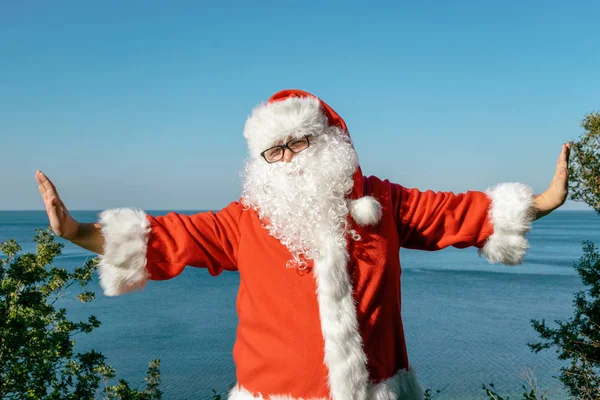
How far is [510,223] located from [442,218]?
0.26 m

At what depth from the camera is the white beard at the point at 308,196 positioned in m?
1.91

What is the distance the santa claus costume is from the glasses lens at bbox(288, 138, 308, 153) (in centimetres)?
3

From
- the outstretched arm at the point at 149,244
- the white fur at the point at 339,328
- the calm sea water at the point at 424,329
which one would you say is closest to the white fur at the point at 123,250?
the outstretched arm at the point at 149,244

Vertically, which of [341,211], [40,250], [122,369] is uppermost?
[341,211]

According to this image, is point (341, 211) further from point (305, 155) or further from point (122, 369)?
point (122, 369)

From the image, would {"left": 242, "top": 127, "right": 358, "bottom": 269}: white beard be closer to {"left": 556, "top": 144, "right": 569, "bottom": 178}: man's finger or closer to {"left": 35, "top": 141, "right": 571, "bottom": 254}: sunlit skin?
{"left": 35, "top": 141, "right": 571, "bottom": 254}: sunlit skin

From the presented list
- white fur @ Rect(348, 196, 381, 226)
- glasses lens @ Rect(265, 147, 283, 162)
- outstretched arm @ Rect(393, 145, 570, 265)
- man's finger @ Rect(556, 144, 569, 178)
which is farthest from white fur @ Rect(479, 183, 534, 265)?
glasses lens @ Rect(265, 147, 283, 162)

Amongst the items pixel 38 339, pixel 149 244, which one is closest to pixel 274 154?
pixel 149 244

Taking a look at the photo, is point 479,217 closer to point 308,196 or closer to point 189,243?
point 308,196

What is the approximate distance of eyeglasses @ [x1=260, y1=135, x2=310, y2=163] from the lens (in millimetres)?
2061

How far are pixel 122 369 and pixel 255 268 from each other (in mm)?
11448

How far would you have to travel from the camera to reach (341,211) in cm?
193

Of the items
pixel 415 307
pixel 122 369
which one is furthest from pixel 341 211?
pixel 415 307

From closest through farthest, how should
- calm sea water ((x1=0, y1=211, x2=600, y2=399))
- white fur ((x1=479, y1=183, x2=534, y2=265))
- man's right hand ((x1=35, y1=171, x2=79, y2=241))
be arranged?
man's right hand ((x1=35, y1=171, x2=79, y2=241)) → white fur ((x1=479, y1=183, x2=534, y2=265)) → calm sea water ((x1=0, y1=211, x2=600, y2=399))
